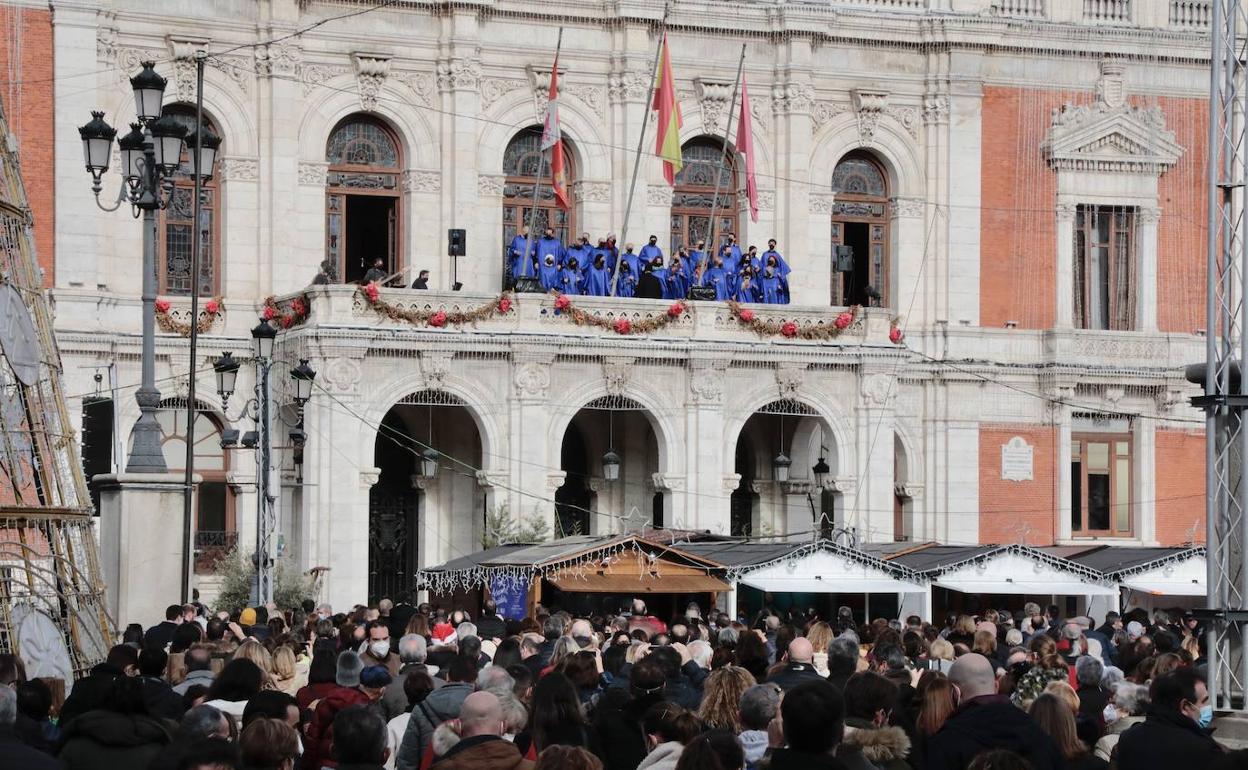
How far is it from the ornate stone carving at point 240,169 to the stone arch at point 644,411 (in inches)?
279

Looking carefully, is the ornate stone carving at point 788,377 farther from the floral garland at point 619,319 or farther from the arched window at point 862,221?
the arched window at point 862,221

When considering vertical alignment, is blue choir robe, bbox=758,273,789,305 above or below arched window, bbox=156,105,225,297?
below

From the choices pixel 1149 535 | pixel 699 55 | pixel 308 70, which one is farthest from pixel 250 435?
pixel 1149 535

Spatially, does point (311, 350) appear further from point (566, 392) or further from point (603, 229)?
point (603, 229)

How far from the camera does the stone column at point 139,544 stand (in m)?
21.0

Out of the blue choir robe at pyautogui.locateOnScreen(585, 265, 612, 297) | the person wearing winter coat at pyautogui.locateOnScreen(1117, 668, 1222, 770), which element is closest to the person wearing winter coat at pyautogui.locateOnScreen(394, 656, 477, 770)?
the person wearing winter coat at pyautogui.locateOnScreen(1117, 668, 1222, 770)

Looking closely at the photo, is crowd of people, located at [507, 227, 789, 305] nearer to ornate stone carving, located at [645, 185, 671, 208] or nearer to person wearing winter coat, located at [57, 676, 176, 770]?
ornate stone carving, located at [645, 185, 671, 208]

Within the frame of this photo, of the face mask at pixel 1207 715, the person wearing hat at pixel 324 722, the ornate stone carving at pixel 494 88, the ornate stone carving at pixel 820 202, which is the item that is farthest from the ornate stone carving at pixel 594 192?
the face mask at pixel 1207 715

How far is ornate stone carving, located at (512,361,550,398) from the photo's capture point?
135 feet

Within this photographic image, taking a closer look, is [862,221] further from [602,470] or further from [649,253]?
[602,470]

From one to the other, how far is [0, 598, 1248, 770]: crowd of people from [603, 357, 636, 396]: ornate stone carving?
24.2 metres

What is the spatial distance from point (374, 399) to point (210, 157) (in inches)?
562

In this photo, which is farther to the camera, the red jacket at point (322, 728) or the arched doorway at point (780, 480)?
the arched doorway at point (780, 480)

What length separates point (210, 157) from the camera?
86.3ft
